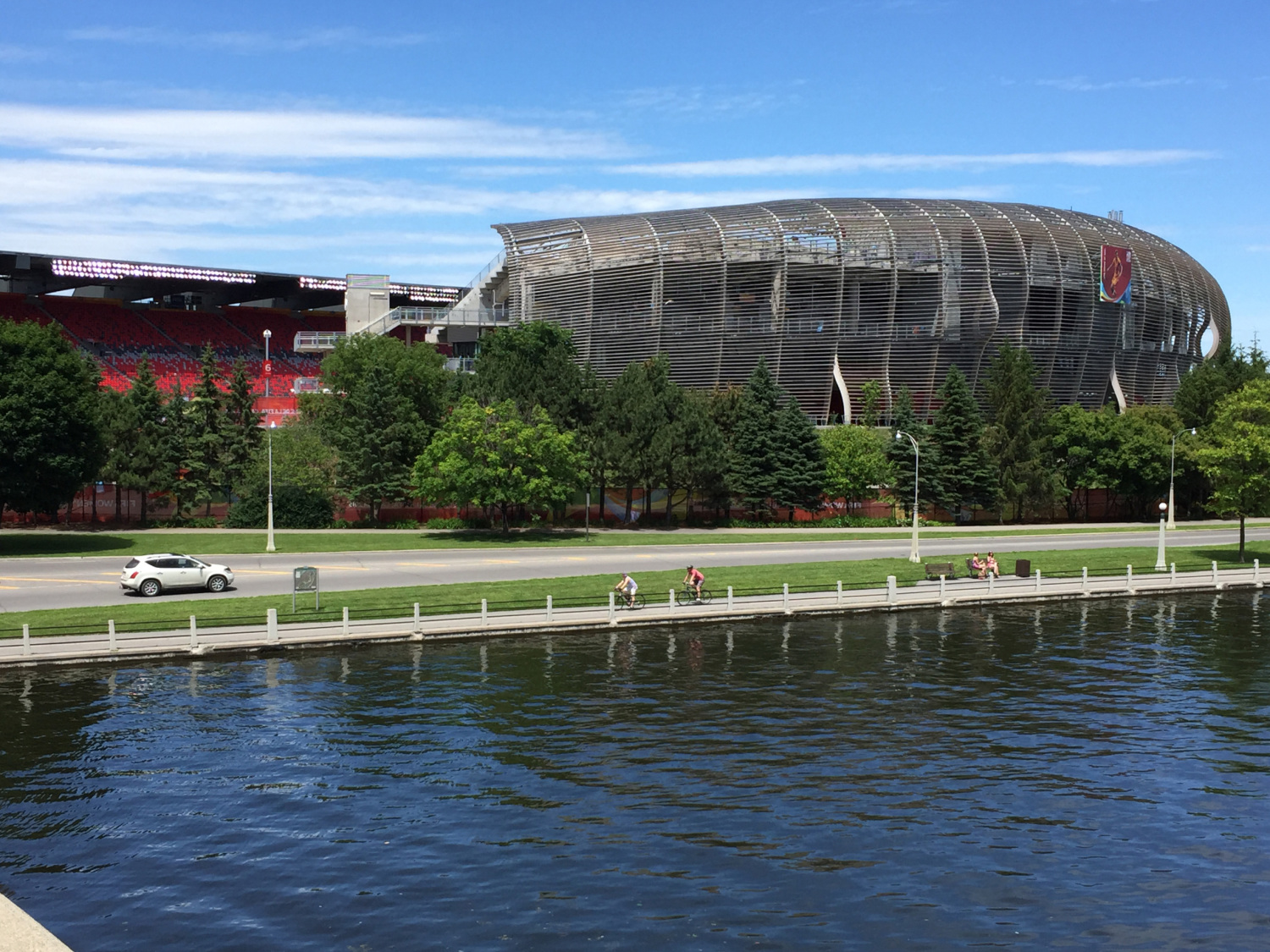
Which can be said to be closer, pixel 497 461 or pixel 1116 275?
pixel 497 461

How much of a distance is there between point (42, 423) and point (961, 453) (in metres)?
63.1

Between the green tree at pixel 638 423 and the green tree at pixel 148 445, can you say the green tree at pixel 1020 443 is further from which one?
the green tree at pixel 148 445

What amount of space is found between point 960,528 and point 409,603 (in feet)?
170

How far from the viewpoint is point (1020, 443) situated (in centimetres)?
9062

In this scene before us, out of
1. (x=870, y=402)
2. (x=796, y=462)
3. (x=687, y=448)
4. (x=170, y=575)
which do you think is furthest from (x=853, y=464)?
(x=170, y=575)

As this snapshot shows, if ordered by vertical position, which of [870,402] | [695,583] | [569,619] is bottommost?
[569,619]

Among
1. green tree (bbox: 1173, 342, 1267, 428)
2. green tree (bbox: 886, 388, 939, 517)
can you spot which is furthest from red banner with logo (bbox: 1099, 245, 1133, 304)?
green tree (bbox: 886, 388, 939, 517)

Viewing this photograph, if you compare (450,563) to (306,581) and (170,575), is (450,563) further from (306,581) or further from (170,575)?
(306,581)

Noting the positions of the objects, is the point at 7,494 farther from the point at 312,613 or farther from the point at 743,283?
the point at 743,283

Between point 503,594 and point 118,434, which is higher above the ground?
point 118,434

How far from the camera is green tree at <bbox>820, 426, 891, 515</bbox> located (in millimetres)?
87562

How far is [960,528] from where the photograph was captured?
3260 inches

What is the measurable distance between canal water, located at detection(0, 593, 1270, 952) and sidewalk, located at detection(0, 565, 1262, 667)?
0.95 meters

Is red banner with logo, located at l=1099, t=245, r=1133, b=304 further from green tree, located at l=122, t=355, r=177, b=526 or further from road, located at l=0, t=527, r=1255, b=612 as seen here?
green tree, located at l=122, t=355, r=177, b=526
